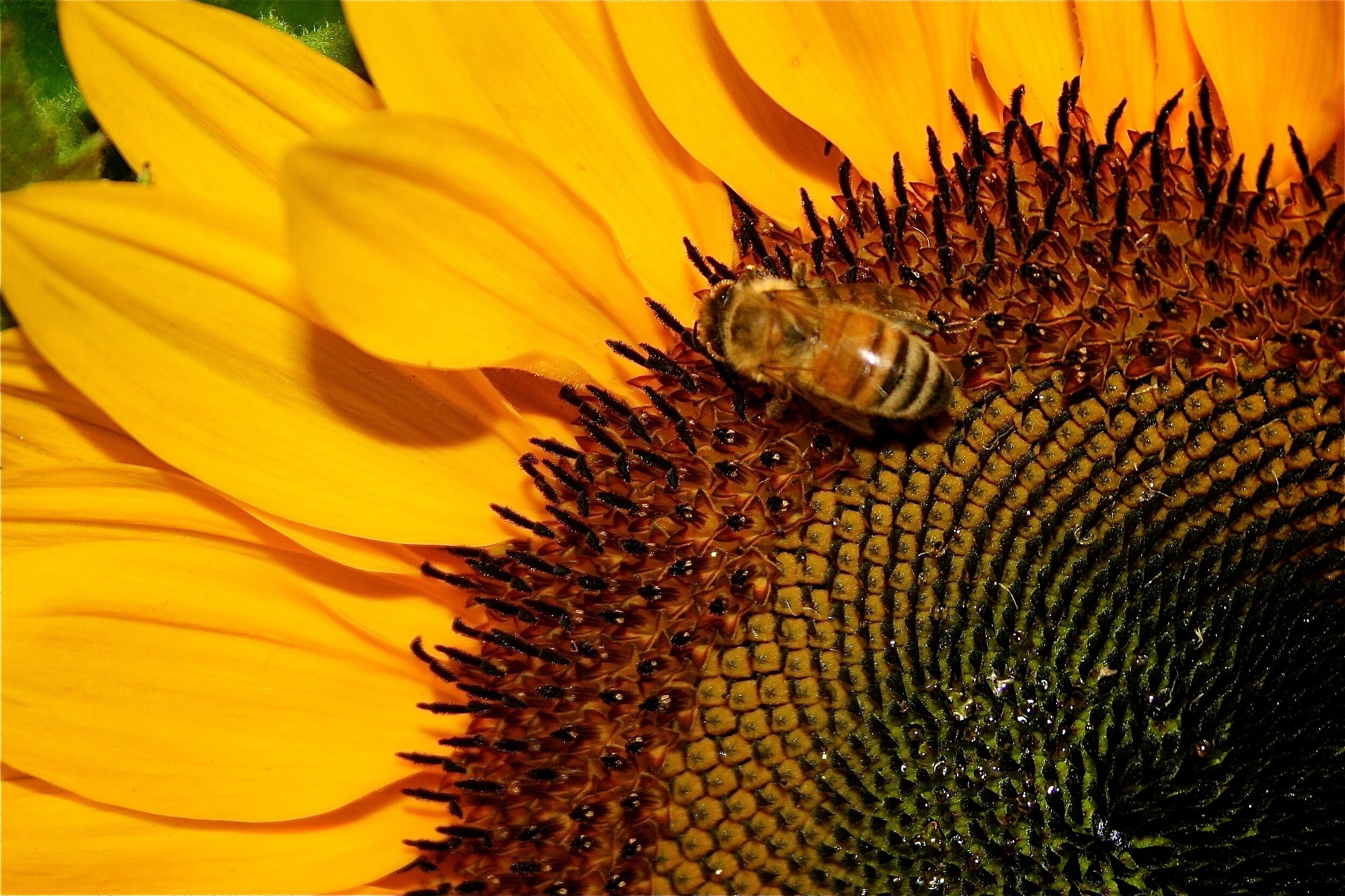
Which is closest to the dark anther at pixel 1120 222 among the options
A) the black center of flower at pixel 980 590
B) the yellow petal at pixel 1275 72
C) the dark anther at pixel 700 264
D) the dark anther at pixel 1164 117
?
the black center of flower at pixel 980 590

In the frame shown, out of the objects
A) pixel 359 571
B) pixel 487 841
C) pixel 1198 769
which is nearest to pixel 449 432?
pixel 359 571

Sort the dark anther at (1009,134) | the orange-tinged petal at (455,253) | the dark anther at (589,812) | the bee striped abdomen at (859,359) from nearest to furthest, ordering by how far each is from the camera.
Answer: the orange-tinged petal at (455,253) < the bee striped abdomen at (859,359) < the dark anther at (589,812) < the dark anther at (1009,134)

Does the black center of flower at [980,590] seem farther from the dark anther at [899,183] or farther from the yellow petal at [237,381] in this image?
the yellow petal at [237,381]

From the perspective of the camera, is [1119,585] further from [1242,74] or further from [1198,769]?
[1242,74]

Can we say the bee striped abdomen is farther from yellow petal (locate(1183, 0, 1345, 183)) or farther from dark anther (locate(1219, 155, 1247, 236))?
yellow petal (locate(1183, 0, 1345, 183))

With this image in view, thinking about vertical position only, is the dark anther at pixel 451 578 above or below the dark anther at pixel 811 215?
below

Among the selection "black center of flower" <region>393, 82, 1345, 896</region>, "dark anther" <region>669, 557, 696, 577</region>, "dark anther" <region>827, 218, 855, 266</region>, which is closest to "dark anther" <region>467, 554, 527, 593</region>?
"black center of flower" <region>393, 82, 1345, 896</region>
